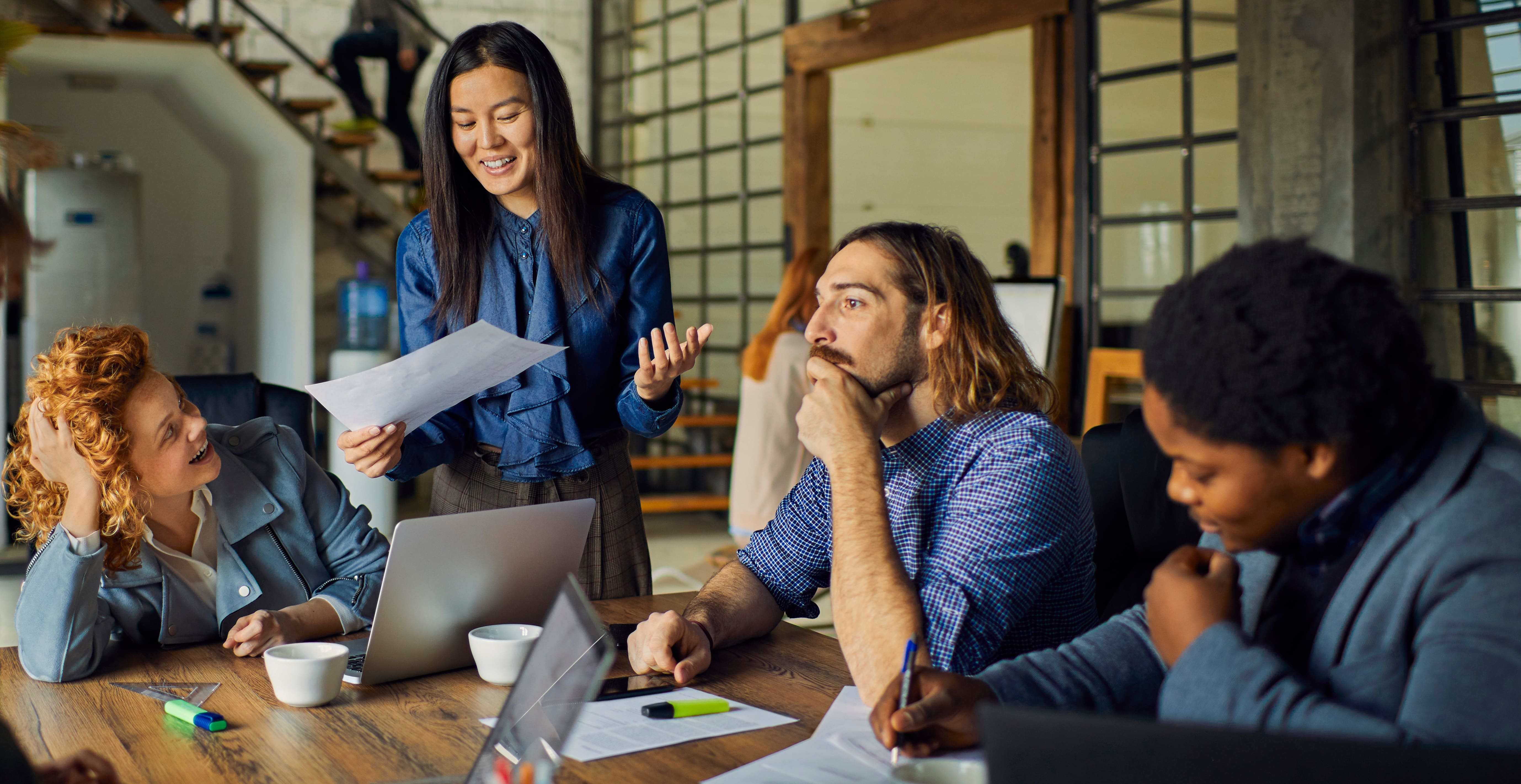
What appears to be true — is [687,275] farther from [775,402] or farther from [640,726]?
[640,726]

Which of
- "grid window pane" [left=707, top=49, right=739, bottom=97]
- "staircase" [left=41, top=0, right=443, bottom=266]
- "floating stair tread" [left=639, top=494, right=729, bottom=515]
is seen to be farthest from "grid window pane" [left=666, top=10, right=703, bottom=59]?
"floating stair tread" [left=639, top=494, right=729, bottom=515]

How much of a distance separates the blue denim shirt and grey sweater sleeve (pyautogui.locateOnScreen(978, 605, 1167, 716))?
83 centimetres

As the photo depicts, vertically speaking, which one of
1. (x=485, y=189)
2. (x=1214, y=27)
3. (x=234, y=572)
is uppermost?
(x=1214, y=27)

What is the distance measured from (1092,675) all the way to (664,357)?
0.83 meters

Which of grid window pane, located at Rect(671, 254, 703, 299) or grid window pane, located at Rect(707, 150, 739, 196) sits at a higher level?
grid window pane, located at Rect(707, 150, 739, 196)

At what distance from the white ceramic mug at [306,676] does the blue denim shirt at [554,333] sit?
569 mm

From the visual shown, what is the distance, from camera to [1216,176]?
405cm

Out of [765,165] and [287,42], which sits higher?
[287,42]

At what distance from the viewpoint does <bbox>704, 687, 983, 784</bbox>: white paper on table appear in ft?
3.36

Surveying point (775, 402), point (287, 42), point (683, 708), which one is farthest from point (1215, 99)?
point (287, 42)

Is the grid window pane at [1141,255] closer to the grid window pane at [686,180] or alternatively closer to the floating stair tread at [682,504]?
the floating stair tread at [682,504]

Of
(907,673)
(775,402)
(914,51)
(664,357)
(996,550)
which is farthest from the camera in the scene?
(914,51)

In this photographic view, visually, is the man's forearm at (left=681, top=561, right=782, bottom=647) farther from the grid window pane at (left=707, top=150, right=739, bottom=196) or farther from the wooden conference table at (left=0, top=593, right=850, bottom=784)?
the grid window pane at (left=707, top=150, right=739, bottom=196)

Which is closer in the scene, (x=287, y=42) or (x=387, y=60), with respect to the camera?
(x=287, y=42)
